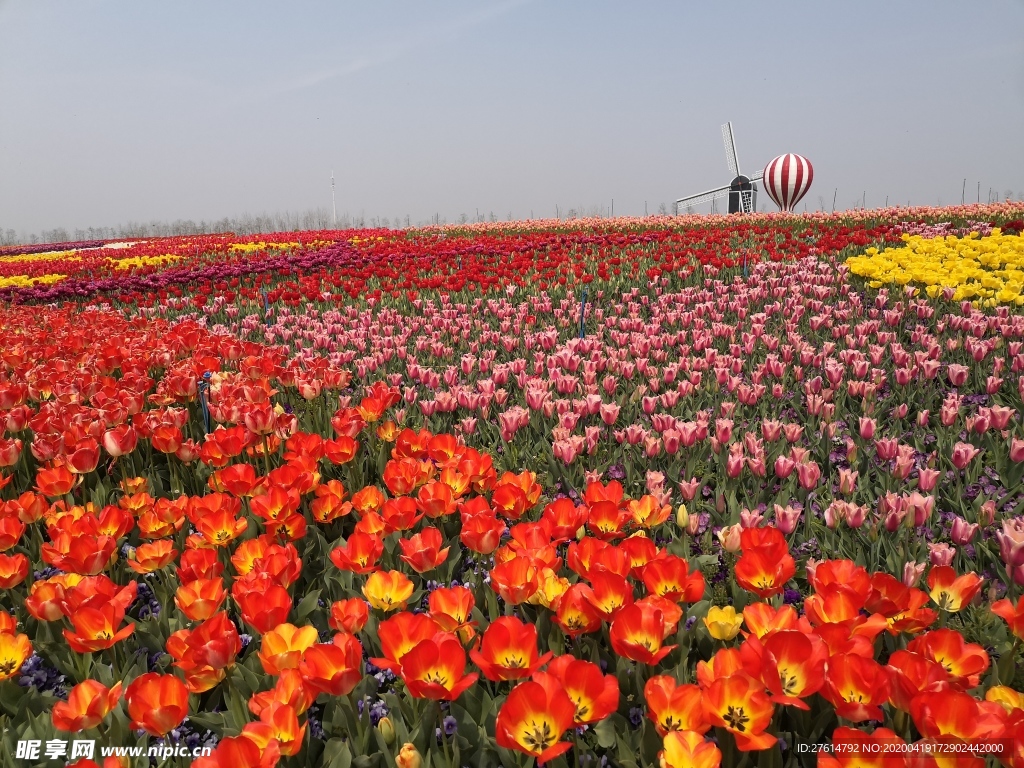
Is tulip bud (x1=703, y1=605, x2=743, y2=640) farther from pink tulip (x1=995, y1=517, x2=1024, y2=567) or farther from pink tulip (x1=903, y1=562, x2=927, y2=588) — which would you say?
pink tulip (x1=995, y1=517, x2=1024, y2=567)

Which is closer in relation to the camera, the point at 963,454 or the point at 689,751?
the point at 689,751

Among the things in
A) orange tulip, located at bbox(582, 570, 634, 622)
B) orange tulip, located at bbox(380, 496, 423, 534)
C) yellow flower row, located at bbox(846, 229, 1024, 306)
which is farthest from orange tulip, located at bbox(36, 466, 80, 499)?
yellow flower row, located at bbox(846, 229, 1024, 306)

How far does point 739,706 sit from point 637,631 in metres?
0.30

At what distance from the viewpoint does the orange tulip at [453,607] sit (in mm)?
1777

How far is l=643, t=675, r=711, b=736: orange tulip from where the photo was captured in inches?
57.1

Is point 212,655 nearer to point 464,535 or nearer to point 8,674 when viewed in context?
point 8,674

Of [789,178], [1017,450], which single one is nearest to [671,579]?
[1017,450]

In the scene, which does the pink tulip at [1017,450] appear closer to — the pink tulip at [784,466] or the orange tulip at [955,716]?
the pink tulip at [784,466]

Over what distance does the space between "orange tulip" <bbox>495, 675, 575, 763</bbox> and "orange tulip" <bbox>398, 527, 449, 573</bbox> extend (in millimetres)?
810

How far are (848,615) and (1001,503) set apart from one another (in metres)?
2.03

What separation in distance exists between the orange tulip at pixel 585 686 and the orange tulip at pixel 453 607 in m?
0.38

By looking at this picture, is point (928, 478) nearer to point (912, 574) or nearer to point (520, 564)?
point (912, 574)

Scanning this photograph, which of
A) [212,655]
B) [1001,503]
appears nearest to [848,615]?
[212,655]

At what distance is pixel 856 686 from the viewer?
145cm
